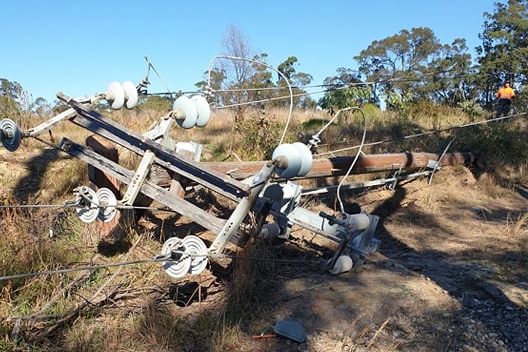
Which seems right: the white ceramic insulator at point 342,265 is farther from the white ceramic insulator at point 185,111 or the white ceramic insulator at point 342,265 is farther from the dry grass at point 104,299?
the white ceramic insulator at point 185,111

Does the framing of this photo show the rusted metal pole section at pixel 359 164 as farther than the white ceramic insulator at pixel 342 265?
Yes

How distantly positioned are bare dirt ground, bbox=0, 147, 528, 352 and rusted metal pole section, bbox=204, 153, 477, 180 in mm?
873

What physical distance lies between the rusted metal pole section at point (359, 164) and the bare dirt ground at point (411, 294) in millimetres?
873

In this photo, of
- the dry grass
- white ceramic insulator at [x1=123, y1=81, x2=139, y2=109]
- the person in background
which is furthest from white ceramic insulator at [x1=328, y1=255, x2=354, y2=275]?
the person in background

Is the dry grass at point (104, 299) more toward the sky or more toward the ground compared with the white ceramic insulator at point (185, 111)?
more toward the ground

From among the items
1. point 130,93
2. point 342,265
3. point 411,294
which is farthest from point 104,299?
point 411,294

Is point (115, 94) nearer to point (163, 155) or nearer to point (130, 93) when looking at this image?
point (130, 93)

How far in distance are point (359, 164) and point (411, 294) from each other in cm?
287

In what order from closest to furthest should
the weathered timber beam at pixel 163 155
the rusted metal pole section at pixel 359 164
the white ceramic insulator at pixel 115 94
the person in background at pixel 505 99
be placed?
the weathered timber beam at pixel 163 155, the white ceramic insulator at pixel 115 94, the rusted metal pole section at pixel 359 164, the person in background at pixel 505 99

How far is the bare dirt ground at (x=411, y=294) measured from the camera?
3418 millimetres

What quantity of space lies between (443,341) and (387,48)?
50.6 metres

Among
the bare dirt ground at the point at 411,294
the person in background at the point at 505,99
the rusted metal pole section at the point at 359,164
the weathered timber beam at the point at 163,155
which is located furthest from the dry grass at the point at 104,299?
the person in background at the point at 505,99

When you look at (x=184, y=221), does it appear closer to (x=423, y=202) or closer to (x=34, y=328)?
(x=34, y=328)

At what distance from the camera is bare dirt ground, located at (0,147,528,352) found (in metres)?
3.42
